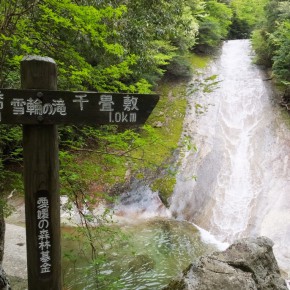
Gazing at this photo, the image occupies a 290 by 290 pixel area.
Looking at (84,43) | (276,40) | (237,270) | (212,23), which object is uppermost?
(212,23)

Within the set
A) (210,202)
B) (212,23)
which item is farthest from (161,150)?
(212,23)

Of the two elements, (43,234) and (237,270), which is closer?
(43,234)

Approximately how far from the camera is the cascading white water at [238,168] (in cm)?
933

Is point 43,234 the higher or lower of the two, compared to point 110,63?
lower

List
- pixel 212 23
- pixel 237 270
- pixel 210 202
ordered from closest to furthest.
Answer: pixel 237 270 < pixel 210 202 < pixel 212 23

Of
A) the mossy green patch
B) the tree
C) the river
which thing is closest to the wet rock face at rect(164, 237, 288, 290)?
the river

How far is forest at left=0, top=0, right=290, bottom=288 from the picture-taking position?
427 cm

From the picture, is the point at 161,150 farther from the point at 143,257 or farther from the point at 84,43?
the point at 84,43

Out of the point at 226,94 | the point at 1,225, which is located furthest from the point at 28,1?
the point at 226,94

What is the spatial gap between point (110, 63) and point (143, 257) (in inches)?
172

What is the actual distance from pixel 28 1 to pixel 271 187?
343 inches

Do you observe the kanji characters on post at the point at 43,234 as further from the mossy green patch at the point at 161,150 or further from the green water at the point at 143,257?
the mossy green patch at the point at 161,150

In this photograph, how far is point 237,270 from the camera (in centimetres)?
462

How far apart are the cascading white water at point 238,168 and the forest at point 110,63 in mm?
791
